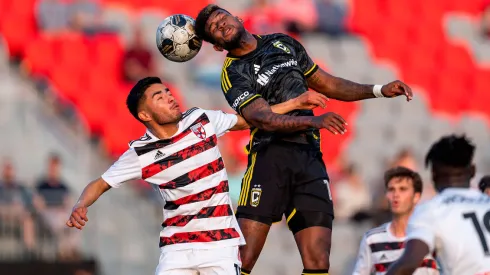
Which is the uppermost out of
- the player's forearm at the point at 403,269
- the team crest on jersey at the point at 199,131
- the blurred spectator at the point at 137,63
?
the blurred spectator at the point at 137,63

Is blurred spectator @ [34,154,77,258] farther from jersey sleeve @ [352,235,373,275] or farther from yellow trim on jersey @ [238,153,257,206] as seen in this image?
yellow trim on jersey @ [238,153,257,206]

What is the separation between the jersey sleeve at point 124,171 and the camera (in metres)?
6.30

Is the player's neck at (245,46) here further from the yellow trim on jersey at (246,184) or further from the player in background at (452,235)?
the player in background at (452,235)

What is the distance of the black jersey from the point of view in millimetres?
6840

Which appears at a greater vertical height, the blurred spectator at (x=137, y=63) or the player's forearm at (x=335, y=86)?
the blurred spectator at (x=137, y=63)

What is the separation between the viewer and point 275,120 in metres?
6.45

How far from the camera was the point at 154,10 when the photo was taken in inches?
597

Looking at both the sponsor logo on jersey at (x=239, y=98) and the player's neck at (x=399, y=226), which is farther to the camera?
the player's neck at (x=399, y=226)

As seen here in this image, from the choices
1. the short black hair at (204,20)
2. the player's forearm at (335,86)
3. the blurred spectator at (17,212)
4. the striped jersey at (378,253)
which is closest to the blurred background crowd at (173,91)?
the blurred spectator at (17,212)

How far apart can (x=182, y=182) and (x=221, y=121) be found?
1.72 feet

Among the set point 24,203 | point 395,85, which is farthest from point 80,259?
point 395,85

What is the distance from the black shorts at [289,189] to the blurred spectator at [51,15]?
24.9 ft

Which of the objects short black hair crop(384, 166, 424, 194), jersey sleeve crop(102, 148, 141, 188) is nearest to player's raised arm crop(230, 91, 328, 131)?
jersey sleeve crop(102, 148, 141, 188)

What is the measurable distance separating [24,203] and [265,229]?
196 inches
